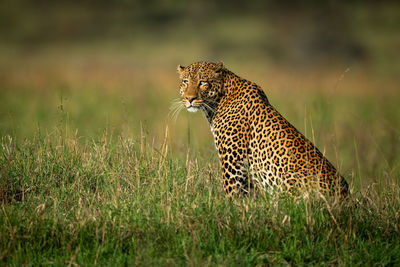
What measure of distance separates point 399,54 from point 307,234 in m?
45.5

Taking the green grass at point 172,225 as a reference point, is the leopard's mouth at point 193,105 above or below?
above

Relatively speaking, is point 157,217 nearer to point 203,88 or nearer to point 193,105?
point 193,105

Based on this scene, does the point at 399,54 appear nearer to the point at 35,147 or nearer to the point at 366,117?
the point at 366,117

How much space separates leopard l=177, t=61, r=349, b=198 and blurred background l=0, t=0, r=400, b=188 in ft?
1.10

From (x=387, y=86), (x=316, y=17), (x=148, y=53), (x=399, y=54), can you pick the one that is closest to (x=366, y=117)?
(x=387, y=86)

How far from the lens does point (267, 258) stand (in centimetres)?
587

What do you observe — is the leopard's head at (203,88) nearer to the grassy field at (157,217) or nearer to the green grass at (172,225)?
the grassy field at (157,217)

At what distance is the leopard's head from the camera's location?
793 cm

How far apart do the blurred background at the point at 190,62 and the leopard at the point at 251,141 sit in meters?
0.33

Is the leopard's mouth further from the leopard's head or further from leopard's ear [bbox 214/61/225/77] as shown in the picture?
leopard's ear [bbox 214/61/225/77]

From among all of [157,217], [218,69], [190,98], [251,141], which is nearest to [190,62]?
[218,69]

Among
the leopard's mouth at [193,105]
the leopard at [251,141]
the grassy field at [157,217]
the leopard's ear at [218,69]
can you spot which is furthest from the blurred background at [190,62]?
the leopard's ear at [218,69]

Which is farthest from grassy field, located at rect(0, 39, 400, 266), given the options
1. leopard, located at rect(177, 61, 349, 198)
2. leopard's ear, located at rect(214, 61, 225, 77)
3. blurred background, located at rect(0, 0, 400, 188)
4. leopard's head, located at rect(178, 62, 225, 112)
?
leopard's ear, located at rect(214, 61, 225, 77)

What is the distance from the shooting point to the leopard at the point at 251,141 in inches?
271
